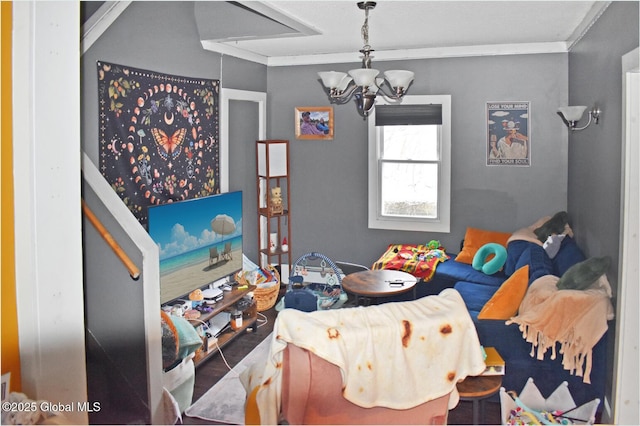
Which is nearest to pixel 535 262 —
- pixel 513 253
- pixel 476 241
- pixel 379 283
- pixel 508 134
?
pixel 513 253

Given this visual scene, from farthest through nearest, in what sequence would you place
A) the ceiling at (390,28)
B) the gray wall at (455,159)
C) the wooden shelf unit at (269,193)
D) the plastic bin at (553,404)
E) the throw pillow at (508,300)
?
the wooden shelf unit at (269,193)
the gray wall at (455,159)
the ceiling at (390,28)
the throw pillow at (508,300)
the plastic bin at (553,404)

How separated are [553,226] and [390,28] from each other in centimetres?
219

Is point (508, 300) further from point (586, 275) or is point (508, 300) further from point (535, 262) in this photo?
point (535, 262)

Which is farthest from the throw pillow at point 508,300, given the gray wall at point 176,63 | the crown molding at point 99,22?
the crown molding at point 99,22

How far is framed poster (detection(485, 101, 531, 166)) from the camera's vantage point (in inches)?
229

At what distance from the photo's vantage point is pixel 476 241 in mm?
5762

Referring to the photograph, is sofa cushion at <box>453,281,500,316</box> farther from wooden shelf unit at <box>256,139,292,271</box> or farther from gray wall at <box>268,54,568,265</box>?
wooden shelf unit at <box>256,139,292,271</box>

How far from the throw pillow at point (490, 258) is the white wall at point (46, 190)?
13.4ft

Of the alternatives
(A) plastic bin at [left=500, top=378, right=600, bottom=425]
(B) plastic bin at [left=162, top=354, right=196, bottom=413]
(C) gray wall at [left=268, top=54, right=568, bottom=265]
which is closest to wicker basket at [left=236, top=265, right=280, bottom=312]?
(C) gray wall at [left=268, top=54, right=568, bottom=265]

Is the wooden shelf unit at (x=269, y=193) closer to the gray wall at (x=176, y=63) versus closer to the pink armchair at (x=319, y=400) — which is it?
the gray wall at (x=176, y=63)

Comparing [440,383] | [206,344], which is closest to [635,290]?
[440,383]

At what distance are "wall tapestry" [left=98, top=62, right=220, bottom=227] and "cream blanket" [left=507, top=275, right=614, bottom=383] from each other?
277 centimetres

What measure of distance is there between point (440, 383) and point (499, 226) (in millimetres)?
3814

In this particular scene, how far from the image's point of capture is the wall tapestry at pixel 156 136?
13.6 ft
